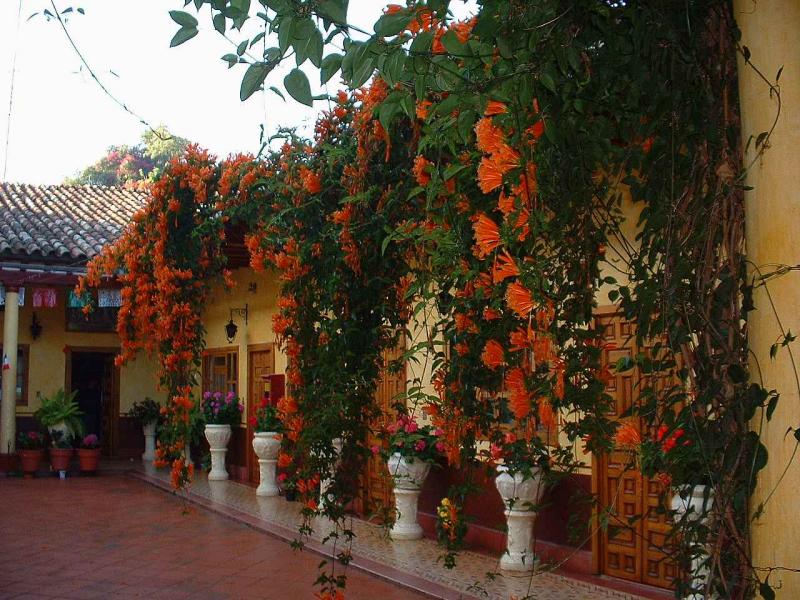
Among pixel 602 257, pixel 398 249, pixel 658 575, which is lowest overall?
pixel 658 575

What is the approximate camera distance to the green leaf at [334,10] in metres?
2.13

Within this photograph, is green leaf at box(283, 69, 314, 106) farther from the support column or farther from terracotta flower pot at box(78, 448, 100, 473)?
terracotta flower pot at box(78, 448, 100, 473)

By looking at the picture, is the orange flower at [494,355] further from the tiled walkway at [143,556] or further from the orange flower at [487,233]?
the tiled walkway at [143,556]

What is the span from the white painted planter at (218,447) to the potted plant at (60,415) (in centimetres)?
289

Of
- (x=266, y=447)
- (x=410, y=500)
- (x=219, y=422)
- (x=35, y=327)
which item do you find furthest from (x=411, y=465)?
(x=35, y=327)

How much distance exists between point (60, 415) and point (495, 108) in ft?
48.8

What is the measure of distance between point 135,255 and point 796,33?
6.57m

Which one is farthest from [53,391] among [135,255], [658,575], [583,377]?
[583,377]

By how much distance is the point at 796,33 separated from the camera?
2109 mm

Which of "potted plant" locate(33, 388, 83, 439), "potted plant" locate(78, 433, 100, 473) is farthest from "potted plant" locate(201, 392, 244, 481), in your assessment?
"potted plant" locate(33, 388, 83, 439)

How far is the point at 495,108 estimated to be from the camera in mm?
2539

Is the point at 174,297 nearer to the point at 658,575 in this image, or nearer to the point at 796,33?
the point at 658,575

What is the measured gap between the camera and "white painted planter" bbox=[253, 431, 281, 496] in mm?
12555

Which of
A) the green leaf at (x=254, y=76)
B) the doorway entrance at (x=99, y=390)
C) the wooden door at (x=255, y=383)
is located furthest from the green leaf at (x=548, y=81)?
the doorway entrance at (x=99, y=390)
